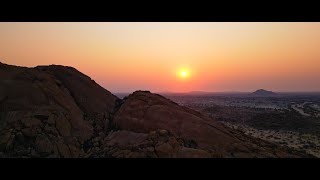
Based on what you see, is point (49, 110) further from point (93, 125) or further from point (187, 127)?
point (187, 127)

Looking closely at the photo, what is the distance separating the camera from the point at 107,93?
1572cm

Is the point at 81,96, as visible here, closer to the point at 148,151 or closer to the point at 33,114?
the point at 33,114

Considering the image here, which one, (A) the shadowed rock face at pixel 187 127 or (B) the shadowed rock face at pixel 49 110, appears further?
(A) the shadowed rock face at pixel 187 127

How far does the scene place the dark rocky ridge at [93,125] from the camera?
10.6m

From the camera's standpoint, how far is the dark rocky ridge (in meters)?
10.6

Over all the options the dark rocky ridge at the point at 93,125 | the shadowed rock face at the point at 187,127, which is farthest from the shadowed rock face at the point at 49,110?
the shadowed rock face at the point at 187,127

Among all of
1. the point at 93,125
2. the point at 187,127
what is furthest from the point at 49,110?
the point at 187,127

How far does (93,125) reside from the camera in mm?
13008

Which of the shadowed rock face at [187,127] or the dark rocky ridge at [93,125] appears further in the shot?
the shadowed rock face at [187,127]

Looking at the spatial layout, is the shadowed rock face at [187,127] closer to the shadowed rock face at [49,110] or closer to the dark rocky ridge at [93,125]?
the dark rocky ridge at [93,125]

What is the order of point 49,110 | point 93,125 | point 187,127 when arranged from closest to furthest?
1. point 49,110
2. point 187,127
3. point 93,125
